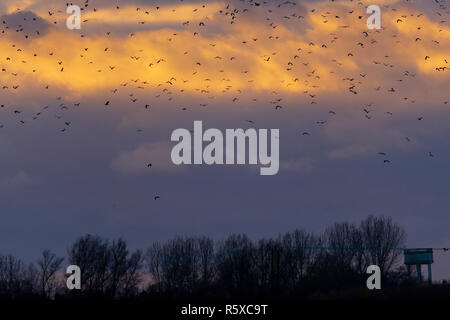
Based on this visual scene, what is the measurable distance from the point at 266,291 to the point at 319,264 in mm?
18372
